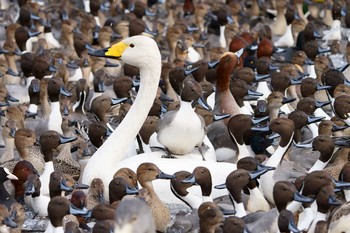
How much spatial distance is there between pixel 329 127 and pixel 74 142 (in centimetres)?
247

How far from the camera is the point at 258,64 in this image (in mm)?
17000

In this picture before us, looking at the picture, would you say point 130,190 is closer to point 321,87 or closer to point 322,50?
point 321,87

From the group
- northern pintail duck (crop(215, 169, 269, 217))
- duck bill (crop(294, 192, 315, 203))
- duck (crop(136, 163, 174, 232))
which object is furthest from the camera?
northern pintail duck (crop(215, 169, 269, 217))

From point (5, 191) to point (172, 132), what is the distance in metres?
1.69

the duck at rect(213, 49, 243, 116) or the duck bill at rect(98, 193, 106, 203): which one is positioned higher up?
the duck bill at rect(98, 193, 106, 203)

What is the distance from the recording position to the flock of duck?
1211cm

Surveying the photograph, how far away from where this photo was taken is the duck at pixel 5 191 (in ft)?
41.3

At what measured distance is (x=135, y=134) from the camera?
13.4 m

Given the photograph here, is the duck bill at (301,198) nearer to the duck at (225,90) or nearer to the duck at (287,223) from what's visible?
the duck at (287,223)

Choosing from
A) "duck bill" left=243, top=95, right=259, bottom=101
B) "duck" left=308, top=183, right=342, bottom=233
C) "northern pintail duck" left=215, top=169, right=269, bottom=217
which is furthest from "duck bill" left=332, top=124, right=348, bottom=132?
"duck" left=308, top=183, right=342, bottom=233

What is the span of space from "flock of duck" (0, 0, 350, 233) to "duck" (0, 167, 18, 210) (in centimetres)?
1

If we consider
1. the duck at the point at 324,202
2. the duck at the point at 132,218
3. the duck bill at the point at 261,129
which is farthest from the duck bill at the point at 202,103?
the duck at the point at 132,218

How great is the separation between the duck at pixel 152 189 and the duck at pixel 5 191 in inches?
42.8

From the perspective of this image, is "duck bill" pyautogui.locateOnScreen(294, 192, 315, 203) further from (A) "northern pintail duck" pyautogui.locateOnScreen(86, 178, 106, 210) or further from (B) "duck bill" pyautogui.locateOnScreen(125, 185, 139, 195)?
(A) "northern pintail duck" pyautogui.locateOnScreen(86, 178, 106, 210)
